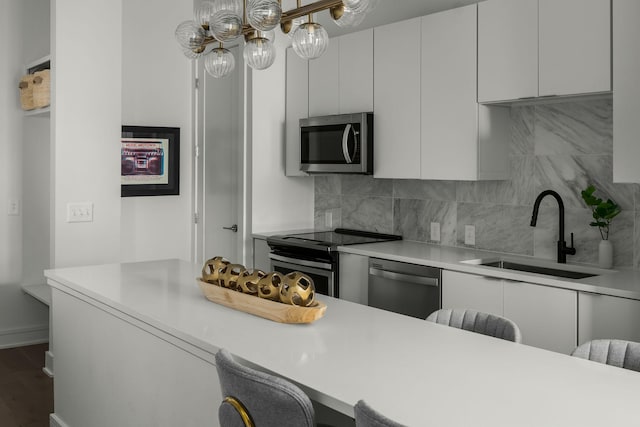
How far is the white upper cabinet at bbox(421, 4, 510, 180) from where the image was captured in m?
3.71

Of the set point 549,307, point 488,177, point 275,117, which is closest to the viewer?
point 549,307

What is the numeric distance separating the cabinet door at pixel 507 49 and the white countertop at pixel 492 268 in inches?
36.6

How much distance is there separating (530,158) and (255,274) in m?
2.06

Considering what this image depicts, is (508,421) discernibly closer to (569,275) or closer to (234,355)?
(234,355)

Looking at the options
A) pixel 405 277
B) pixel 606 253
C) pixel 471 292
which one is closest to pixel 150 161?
pixel 405 277

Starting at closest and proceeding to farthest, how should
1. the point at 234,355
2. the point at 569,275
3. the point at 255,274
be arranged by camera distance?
the point at 234,355
the point at 255,274
the point at 569,275

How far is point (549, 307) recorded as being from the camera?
3.04 meters

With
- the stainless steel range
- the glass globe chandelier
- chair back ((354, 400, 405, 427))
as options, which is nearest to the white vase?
the stainless steel range

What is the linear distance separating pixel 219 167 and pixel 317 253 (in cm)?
148

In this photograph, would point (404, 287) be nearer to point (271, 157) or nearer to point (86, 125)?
point (271, 157)

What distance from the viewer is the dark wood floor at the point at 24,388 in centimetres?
366

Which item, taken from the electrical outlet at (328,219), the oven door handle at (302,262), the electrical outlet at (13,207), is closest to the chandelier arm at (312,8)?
the oven door handle at (302,262)

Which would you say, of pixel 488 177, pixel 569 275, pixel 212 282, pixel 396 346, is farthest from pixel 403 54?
pixel 396 346

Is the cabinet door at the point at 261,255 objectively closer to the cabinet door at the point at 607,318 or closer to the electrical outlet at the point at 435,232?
the electrical outlet at the point at 435,232
